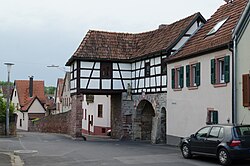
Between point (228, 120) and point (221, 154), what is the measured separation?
570 cm

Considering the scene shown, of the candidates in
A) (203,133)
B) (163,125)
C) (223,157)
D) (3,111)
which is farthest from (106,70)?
(223,157)

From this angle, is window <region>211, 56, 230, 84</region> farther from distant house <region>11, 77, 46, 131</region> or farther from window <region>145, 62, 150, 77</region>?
distant house <region>11, 77, 46, 131</region>

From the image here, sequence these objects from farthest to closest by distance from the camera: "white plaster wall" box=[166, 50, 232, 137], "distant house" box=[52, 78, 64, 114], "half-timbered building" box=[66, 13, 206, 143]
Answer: "distant house" box=[52, 78, 64, 114], "half-timbered building" box=[66, 13, 206, 143], "white plaster wall" box=[166, 50, 232, 137]

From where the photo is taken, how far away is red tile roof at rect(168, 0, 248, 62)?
2312 cm

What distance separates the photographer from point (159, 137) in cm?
3069

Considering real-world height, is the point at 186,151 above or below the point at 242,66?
below

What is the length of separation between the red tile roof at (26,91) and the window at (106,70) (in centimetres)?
4148

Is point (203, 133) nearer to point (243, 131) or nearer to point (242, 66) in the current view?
point (243, 131)

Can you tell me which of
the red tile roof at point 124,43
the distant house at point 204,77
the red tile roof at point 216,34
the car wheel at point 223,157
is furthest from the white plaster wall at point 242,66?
the red tile roof at point 124,43

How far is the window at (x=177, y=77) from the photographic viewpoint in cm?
2722

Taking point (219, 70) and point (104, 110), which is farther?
point (104, 110)

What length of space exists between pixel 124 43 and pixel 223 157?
2270 centimetres

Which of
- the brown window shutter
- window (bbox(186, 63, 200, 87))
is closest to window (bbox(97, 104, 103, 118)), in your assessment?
window (bbox(186, 63, 200, 87))

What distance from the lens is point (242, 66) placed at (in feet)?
68.0
